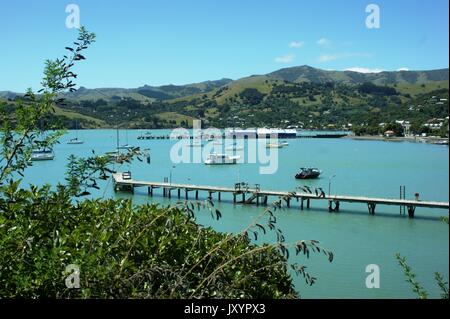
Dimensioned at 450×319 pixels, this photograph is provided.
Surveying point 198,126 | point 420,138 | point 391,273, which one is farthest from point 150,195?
point 198,126

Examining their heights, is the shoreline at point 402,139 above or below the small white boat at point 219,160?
above

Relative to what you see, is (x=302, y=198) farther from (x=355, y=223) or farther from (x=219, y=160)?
(x=219, y=160)

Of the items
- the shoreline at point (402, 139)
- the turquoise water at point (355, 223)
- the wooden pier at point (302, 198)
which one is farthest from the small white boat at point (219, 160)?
the shoreline at point (402, 139)

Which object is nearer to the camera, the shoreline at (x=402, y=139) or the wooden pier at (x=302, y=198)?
the wooden pier at (x=302, y=198)

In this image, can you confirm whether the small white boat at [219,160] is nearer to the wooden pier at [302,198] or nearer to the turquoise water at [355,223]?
the turquoise water at [355,223]

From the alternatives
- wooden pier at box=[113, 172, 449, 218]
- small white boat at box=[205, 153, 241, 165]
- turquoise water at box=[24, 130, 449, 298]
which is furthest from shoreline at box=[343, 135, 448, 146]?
wooden pier at box=[113, 172, 449, 218]

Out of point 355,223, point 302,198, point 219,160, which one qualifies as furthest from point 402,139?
point 355,223

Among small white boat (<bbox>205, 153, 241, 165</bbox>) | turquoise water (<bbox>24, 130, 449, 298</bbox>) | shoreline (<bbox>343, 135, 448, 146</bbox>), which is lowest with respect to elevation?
turquoise water (<bbox>24, 130, 449, 298</bbox>)

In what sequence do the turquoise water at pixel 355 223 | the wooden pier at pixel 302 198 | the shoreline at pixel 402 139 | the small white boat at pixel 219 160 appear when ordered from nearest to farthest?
1. the turquoise water at pixel 355 223
2. the wooden pier at pixel 302 198
3. the small white boat at pixel 219 160
4. the shoreline at pixel 402 139

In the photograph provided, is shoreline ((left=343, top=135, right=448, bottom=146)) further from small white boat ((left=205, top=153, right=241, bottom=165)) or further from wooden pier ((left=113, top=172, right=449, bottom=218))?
wooden pier ((left=113, top=172, right=449, bottom=218))

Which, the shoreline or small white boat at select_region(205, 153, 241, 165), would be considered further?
the shoreline

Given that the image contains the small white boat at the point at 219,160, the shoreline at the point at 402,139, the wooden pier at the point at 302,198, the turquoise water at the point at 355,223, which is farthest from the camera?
the shoreline at the point at 402,139

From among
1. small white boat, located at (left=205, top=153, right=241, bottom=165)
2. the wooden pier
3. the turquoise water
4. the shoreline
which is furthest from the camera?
the shoreline

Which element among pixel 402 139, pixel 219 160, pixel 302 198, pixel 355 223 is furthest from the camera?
pixel 402 139
